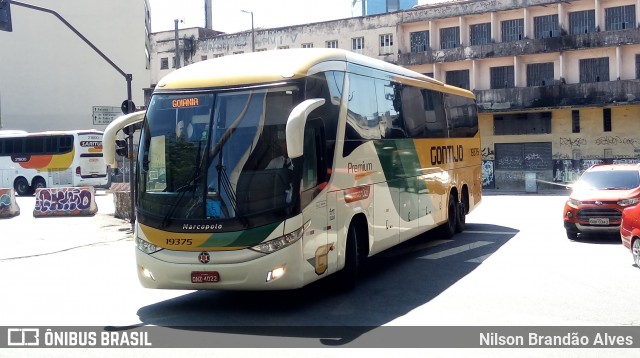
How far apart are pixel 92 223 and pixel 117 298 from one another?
1325 centimetres

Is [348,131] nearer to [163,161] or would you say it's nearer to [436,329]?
[163,161]

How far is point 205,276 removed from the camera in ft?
29.8

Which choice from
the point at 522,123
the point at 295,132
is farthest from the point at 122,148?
the point at 522,123

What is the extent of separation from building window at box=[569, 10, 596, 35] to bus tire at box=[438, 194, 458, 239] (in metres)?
31.3

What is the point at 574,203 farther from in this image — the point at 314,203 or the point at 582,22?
the point at 582,22

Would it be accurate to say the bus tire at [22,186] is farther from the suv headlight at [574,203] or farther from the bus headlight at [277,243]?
the bus headlight at [277,243]

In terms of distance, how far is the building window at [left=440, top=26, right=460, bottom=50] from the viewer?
49.7 meters

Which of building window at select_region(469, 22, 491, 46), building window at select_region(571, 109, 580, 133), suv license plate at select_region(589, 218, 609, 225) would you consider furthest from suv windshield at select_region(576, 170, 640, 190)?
building window at select_region(469, 22, 491, 46)

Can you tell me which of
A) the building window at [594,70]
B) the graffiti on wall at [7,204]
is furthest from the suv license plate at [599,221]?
the building window at [594,70]

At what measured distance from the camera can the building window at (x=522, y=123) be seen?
46.2m

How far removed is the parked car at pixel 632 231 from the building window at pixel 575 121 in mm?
34669

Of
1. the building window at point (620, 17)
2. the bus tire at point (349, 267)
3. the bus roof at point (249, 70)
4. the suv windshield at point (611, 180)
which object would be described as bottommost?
the bus tire at point (349, 267)

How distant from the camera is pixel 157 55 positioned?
2562 inches
